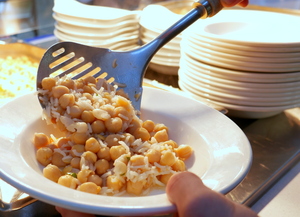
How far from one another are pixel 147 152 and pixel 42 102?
Answer: 0.32 m

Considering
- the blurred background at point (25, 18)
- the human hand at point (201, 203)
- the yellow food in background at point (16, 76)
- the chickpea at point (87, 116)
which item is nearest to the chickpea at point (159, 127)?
the chickpea at point (87, 116)

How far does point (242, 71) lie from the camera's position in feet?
4.12

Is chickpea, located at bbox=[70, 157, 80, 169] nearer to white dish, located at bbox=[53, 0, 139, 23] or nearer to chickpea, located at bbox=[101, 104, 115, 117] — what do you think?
chickpea, located at bbox=[101, 104, 115, 117]

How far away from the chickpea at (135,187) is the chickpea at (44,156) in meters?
0.23

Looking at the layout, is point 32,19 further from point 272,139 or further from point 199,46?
point 272,139

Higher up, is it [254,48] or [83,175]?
[254,48]

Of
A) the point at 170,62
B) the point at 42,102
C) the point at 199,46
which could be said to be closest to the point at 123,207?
the point at 42,102

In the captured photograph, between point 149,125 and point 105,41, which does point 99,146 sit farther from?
point 105,41

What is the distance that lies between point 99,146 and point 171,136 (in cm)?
27

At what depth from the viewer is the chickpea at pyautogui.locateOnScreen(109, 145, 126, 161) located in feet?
2.94

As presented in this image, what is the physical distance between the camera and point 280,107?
4.17 feet

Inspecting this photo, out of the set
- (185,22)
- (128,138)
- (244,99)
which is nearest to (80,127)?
(128,138)

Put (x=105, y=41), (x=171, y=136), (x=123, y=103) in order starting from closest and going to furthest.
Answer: (x=123, y=103), (x=171, y=136), (x=105, y=41)

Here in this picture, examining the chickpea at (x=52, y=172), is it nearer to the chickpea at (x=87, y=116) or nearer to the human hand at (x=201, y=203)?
the chickpea at (x=87, y=116)
